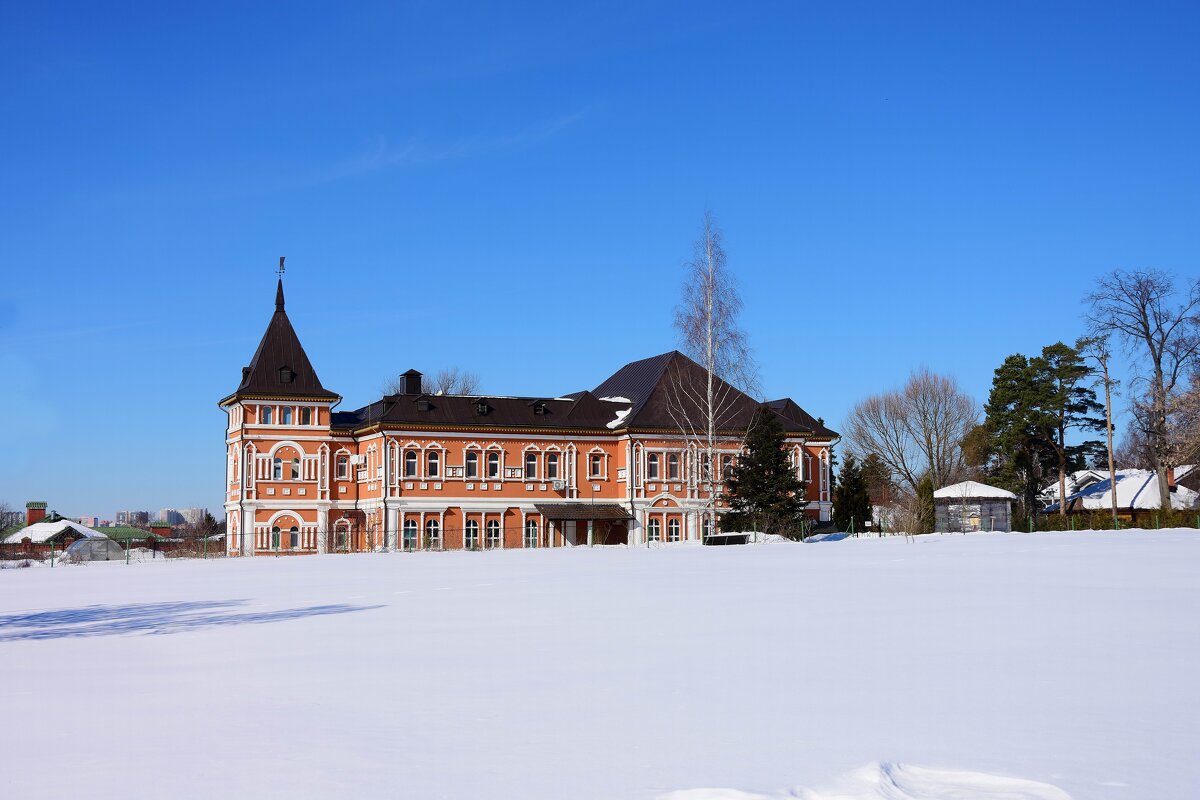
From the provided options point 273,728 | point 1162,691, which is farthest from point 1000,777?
point 273,728

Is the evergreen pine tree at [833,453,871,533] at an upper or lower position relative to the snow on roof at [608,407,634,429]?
lower

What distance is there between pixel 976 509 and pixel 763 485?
12082 millimetres

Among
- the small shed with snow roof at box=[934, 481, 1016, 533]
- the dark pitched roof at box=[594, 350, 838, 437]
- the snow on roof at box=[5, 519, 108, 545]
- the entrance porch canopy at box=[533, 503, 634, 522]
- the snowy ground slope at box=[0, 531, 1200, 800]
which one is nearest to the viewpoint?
the snowy ground slope at box=[0, 531, 1200, 800]

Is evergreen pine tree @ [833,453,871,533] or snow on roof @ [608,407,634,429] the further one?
evergreen pine tree @ [833,453,871,533]

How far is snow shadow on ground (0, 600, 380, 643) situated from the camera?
1454 cm

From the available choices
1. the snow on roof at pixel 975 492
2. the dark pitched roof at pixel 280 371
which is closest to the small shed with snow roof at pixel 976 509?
the snow on roof at pixel 975 492

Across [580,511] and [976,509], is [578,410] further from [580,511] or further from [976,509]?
[976,509]

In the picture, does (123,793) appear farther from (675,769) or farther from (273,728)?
(675,769)

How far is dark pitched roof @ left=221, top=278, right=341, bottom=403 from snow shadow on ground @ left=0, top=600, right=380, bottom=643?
3764 centimetres

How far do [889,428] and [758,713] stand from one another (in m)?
68.1

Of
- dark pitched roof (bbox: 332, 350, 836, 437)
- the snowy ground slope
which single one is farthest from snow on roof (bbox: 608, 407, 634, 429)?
the snowy ground slope

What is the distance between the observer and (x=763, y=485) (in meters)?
48.2

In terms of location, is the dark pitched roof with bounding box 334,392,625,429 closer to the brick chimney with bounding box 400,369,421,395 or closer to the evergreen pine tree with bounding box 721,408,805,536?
the brick chimney with bounding box 400,369,421,395

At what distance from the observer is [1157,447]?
170 ft
